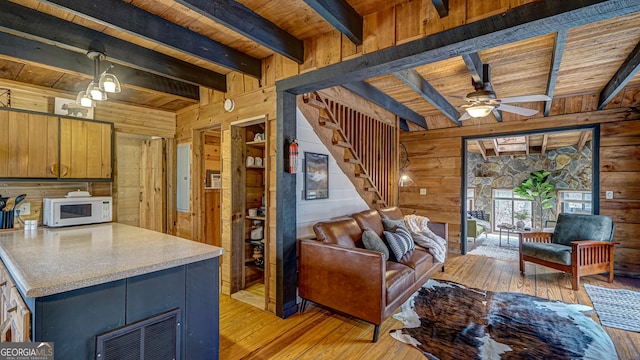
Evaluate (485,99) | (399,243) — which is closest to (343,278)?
(399,243)

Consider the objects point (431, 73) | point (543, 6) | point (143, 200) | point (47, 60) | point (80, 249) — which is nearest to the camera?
point (543, 6)

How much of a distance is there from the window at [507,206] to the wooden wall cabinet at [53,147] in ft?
30.5

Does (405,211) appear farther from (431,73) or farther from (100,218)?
(100,218)

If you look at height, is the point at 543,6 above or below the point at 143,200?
above

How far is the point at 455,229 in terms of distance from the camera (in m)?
5.36

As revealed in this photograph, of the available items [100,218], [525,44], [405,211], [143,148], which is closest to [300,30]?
[525,44]

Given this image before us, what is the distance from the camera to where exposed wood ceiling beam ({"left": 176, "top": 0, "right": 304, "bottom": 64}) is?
1.81 meters

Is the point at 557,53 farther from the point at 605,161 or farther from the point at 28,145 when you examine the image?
the point at 28,145

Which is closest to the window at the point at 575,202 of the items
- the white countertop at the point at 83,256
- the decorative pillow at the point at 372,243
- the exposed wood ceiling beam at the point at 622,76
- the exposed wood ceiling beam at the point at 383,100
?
the exposed wood ceiling beam at the point at 622,76

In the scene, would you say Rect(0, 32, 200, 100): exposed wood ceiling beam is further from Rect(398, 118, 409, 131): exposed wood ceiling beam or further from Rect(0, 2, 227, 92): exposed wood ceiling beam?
Rect(398, 118, 409, 131): exposed wood ceiling beam

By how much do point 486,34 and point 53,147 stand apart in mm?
3886

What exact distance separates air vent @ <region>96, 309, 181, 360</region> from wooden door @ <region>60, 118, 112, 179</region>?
2.33 m

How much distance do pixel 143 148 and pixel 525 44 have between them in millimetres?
4790

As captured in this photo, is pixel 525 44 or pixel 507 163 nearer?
pixel 525 44
